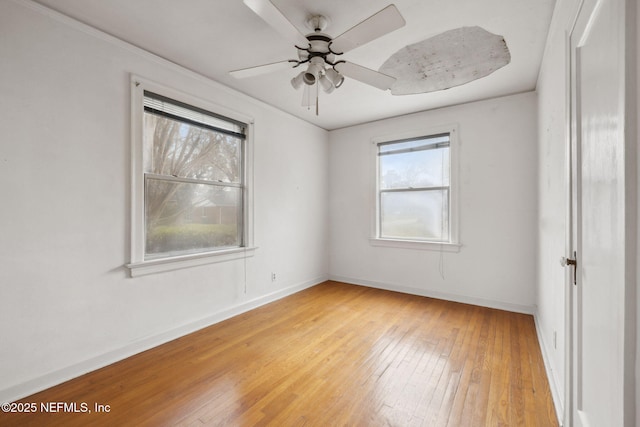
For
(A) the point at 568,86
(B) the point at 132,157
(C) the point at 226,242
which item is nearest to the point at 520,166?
(A) the point at 568,86

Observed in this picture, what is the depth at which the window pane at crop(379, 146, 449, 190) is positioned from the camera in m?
3.93

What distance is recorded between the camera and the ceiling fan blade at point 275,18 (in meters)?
1.50

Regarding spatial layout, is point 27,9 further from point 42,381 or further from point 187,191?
point 42,381

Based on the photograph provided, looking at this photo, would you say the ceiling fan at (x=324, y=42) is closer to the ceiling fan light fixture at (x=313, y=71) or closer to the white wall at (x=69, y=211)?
the ceiling fan light fixture at (x=313, y=71)

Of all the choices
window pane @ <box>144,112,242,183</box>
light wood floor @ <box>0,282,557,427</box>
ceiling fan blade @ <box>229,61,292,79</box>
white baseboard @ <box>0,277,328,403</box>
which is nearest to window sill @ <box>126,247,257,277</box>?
white baseboard @ <box>0,277,328,403</box>

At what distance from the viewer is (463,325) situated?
3006 mm

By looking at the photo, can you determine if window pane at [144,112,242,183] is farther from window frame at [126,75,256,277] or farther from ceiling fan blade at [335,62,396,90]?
ceiling fan blade at [335,62,396,90]

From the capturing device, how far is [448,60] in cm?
257

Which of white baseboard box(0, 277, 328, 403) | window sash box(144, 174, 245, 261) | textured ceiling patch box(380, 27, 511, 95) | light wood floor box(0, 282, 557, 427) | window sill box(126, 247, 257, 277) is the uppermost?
textured ceiling patch box(380, 27, 511, 95)

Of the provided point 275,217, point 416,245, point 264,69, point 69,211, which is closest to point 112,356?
point 69,211

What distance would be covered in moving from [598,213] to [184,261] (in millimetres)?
2981

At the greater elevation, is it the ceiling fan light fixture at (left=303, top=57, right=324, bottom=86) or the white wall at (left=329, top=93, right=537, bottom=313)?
the ceiling fan light fixture at (left=303, top=57, right=324, bottom=86)

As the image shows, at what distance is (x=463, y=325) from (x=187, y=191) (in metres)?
3.21

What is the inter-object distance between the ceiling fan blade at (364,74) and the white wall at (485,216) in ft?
6.68
